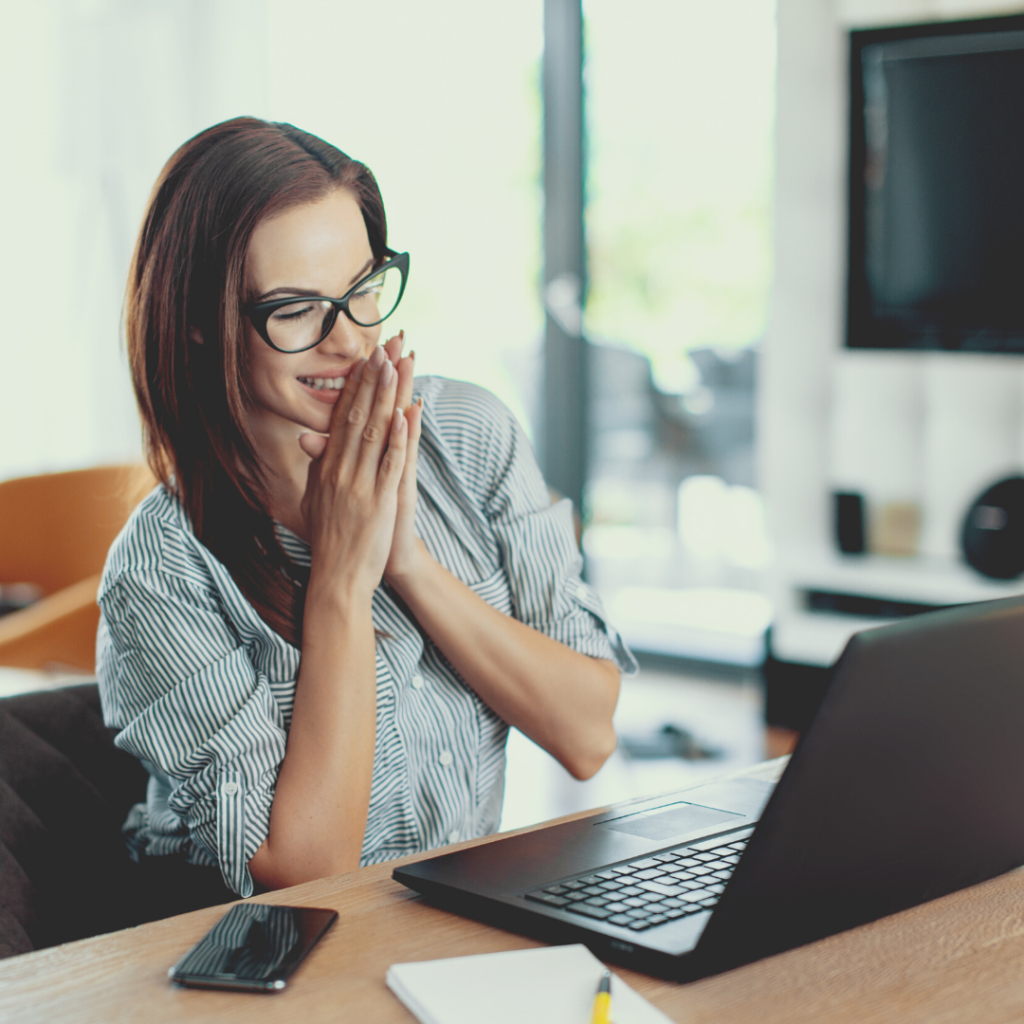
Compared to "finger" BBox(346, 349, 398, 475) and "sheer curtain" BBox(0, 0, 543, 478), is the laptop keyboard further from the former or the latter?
"sheer curtain" BBox(0, 0, 543, 478)

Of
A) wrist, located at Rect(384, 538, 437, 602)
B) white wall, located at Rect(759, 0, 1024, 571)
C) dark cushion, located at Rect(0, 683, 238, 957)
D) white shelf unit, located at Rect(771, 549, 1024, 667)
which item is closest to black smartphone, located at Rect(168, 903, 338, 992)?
dark cushion, located at Rect(0, 683, 238, 957)

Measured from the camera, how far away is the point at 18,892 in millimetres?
1038

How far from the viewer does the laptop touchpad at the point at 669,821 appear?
92 centimetres

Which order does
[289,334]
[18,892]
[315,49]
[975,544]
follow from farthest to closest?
[315,49]
[975,544]
[289,334]
[18,892]

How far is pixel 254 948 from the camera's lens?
74 centimetres

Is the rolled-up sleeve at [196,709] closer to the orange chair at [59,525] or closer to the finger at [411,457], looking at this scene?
the finger at [411,457]

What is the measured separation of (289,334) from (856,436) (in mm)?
2597

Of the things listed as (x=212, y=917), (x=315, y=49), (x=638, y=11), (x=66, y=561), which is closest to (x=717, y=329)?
(x=638, y=11)

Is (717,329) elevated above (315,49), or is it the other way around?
(315,49)

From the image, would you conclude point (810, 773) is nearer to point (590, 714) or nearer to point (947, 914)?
point (947, 914)

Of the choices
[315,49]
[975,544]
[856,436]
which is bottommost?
[975,544]

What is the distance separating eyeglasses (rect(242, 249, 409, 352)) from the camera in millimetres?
1168

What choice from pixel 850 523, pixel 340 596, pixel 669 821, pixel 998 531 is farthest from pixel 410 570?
pixel 850 523

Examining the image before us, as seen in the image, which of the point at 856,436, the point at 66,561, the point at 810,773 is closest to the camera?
the point at 810,773
